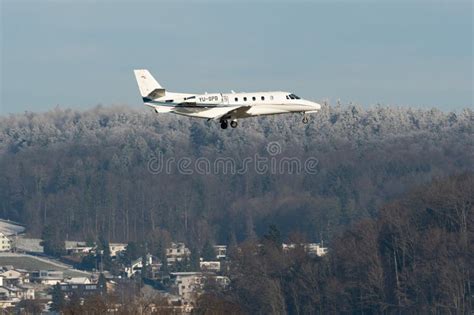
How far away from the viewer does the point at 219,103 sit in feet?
327

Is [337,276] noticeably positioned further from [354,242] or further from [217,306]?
[217,306]

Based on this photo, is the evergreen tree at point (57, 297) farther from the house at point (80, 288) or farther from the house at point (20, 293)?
the house at point (20, 293)

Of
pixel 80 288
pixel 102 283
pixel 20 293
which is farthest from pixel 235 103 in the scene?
pixel 20 293

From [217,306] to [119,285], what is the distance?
6261 cm

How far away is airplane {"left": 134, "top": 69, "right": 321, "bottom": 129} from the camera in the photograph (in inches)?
3853

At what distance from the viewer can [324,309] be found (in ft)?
508

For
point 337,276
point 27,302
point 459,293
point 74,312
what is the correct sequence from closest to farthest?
point 74,312 → point 459,293 → point 337,276 → point 27,302

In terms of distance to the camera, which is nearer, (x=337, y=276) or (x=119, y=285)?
(x=337, y=276)

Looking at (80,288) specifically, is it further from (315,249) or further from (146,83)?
(146,83)

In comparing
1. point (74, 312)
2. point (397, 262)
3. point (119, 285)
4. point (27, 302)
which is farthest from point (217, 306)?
point (119, 285)

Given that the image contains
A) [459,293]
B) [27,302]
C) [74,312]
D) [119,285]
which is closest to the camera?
[74,312]

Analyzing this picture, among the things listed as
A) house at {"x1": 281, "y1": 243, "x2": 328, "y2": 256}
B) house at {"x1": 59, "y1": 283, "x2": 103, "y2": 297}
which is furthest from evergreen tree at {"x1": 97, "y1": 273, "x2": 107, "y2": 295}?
house at {"x1": 281, "y1": 243, "x2": 328, "y2": 256}

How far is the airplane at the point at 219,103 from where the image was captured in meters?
97.9

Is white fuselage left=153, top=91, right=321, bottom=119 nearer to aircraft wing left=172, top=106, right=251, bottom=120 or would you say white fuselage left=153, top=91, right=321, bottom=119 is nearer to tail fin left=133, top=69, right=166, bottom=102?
aircraft wing left=172, top=106, right=251, bottom=120
